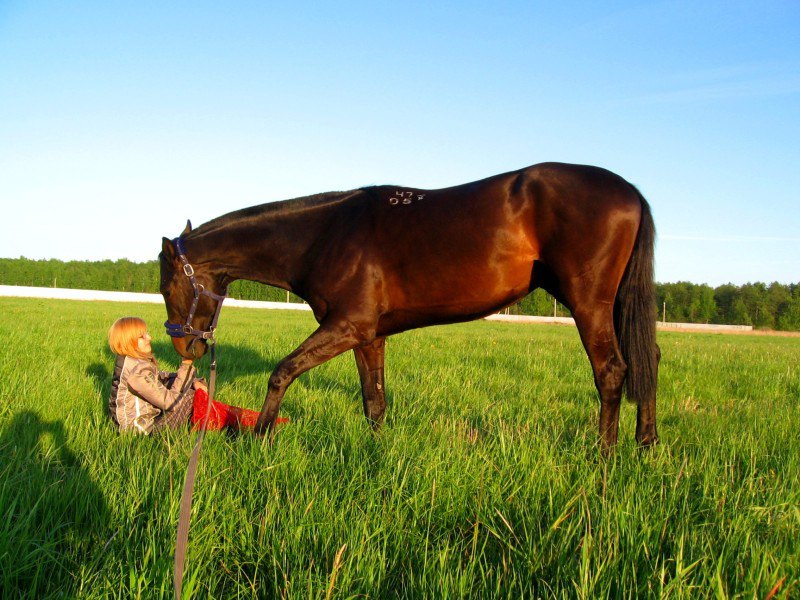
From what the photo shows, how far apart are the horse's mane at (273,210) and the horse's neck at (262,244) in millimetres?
13

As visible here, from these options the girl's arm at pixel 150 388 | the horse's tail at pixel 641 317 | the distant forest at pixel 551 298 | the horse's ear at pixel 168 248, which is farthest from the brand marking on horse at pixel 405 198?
the distant forest at pixel 551 298

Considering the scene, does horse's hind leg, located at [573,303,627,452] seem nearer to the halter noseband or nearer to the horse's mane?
the horse's mane

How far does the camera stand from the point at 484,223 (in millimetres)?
4340

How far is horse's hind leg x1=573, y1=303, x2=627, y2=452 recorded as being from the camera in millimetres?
4105

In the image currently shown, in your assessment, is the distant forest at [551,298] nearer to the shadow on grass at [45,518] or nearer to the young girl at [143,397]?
the young girl at [143,397]

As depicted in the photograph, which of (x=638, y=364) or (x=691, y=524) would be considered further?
(x=638, y=364)

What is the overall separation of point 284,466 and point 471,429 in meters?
1.88

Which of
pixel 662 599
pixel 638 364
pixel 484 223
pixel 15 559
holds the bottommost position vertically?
pixel 15 559

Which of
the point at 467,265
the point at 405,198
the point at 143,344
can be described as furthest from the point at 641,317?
the point at 143,344

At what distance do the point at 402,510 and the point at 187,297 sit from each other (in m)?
3.24

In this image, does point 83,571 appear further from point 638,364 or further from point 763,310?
point 763,310

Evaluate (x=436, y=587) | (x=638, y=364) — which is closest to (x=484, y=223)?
(x=638, y=364)

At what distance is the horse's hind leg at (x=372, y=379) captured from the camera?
5079mm

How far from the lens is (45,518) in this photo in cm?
255
